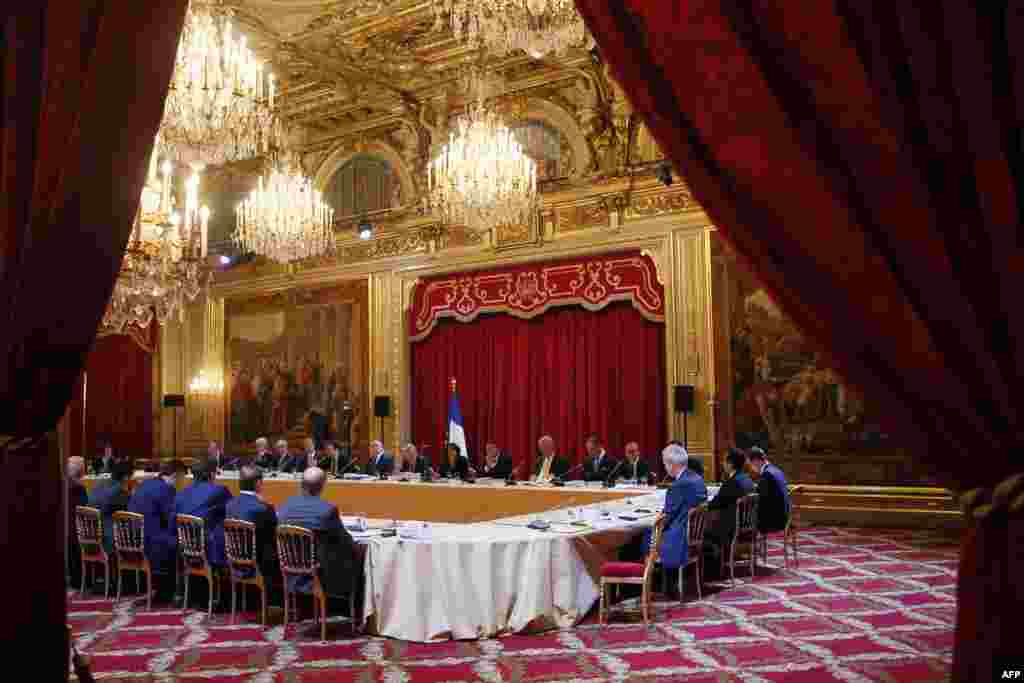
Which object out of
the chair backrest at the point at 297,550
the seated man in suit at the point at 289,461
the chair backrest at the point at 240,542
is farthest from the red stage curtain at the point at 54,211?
the seated man in suit at the point at 289,461

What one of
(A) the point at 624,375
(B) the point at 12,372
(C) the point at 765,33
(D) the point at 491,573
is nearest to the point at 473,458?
(A) the point at 624,375

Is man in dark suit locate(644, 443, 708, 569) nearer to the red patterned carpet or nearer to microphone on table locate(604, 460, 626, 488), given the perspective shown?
the red patterned carpet

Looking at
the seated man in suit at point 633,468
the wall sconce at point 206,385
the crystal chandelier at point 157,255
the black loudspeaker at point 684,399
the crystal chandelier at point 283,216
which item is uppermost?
the crystal chandelier at point 283,216

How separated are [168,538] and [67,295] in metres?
4.79

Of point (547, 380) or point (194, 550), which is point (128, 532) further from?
point (547, 380)

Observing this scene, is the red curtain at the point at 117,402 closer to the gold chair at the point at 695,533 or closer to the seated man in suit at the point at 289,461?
the seated man in suit at the point at 289,461

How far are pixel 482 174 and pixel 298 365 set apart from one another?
782cm

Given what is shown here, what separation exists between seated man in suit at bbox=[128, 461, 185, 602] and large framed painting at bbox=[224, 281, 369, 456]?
718cm

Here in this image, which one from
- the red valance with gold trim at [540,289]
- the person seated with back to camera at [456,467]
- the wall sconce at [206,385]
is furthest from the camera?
the wall sconce at [206,385]

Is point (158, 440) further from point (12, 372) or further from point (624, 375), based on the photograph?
point (12, 372)

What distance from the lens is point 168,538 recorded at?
730 centimetres

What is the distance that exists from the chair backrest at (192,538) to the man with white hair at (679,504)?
3.52m

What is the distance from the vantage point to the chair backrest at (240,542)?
20.7 feet

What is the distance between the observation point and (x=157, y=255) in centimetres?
791
